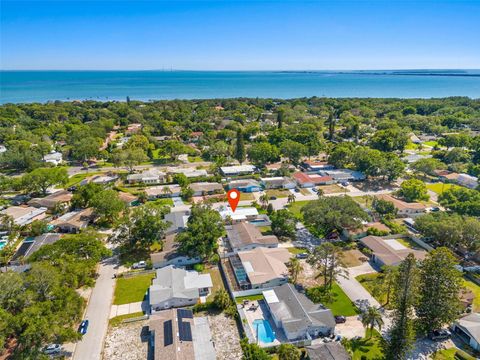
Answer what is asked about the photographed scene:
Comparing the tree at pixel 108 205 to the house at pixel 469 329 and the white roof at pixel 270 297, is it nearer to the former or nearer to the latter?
the white roof at pixel 270 297

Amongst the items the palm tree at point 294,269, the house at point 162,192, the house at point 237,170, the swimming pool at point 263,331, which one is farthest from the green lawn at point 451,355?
the house at point 237,170

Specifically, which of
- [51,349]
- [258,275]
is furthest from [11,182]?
[258,275]

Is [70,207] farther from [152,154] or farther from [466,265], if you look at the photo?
[466,265]

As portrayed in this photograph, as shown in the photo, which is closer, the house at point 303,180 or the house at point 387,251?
the house at point 387,251

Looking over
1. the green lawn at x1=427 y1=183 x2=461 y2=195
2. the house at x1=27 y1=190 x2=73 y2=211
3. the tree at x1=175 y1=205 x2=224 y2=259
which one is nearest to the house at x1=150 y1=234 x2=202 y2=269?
the tree at x1=175 y1=205 x2=224 y2=259

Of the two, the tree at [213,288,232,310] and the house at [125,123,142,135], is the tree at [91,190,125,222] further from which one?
the house at [125,123,142,135]

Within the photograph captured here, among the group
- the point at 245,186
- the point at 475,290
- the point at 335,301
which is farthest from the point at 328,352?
the point at 245,186
